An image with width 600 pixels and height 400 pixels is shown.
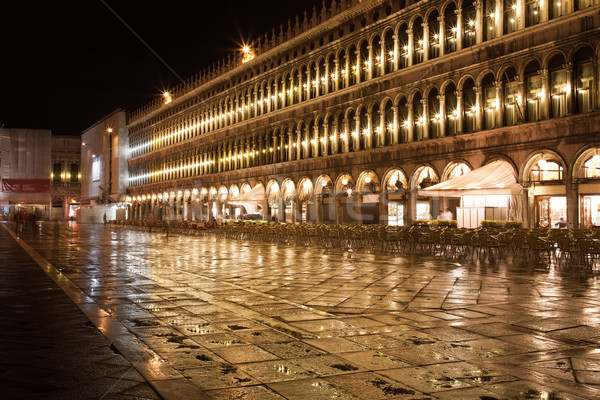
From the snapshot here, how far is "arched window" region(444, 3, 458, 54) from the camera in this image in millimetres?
28250

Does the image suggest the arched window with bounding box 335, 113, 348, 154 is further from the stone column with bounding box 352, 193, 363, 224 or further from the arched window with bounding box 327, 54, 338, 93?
the stone column with bounding box 352, 193, 363, 224

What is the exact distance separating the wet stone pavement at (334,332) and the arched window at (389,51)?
842 inches

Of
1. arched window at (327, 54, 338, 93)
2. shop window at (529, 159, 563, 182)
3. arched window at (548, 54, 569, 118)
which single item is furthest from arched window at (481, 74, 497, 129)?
arched window at (327, 54, 338, 93)

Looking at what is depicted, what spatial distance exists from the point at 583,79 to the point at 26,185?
271ft

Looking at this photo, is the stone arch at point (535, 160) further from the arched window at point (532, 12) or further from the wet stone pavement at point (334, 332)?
the wet stone pavement at point (334, 332)

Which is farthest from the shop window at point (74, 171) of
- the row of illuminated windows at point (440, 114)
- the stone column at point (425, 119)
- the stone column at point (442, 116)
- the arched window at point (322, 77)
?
the stone column at point (442, 116)

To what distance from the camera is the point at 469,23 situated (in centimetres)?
2744

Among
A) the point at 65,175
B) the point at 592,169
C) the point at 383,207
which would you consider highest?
the point at 65,175

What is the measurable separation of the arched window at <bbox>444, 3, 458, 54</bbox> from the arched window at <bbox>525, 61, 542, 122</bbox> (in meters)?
4.69

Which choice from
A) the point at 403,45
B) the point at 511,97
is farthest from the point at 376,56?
the point at 511,97

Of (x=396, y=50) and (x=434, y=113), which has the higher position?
(x=396, y=50)

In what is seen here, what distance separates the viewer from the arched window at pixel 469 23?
89.5 ft

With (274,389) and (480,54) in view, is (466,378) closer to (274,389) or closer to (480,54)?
(274,389)

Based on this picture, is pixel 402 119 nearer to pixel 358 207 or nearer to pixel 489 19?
pixel 358 207
